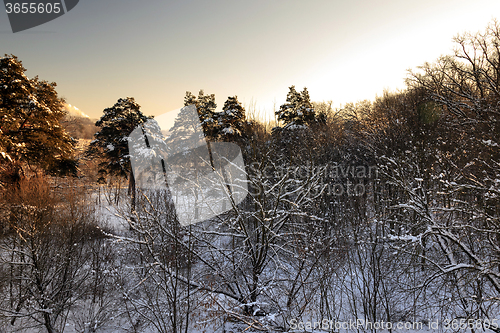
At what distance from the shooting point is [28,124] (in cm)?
1508

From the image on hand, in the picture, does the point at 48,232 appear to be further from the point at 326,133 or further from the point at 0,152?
the point at 326,133

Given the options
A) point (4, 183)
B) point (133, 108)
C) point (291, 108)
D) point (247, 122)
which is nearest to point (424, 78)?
point (291, 108)

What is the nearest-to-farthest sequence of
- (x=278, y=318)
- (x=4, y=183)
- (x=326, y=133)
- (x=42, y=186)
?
(x=278, y=318)
(x=42, y=186)
(x=4, y=183)
(x=326, y=133)

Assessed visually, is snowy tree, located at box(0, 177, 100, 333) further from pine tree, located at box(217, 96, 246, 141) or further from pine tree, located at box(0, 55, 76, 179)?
pine tree, located at box(217, 96, 246, 141)

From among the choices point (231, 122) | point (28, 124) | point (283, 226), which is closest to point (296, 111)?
point (231, 122)

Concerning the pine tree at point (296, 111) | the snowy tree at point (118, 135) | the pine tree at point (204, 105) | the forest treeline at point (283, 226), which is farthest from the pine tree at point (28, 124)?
the pine tree at point (296, 111)

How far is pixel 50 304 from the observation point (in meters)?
8.27

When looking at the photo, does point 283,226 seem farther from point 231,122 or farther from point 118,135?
point 118,135

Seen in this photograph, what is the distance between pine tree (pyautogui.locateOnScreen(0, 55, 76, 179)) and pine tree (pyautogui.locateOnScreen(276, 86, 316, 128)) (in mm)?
17269

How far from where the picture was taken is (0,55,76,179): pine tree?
44.7 ft

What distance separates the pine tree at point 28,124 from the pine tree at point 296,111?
17269mm

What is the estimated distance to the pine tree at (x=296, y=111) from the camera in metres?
20.2

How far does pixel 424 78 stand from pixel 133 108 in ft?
76.0

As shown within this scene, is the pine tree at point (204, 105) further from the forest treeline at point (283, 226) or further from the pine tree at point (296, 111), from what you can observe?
the pine tree at point (296, 111)
